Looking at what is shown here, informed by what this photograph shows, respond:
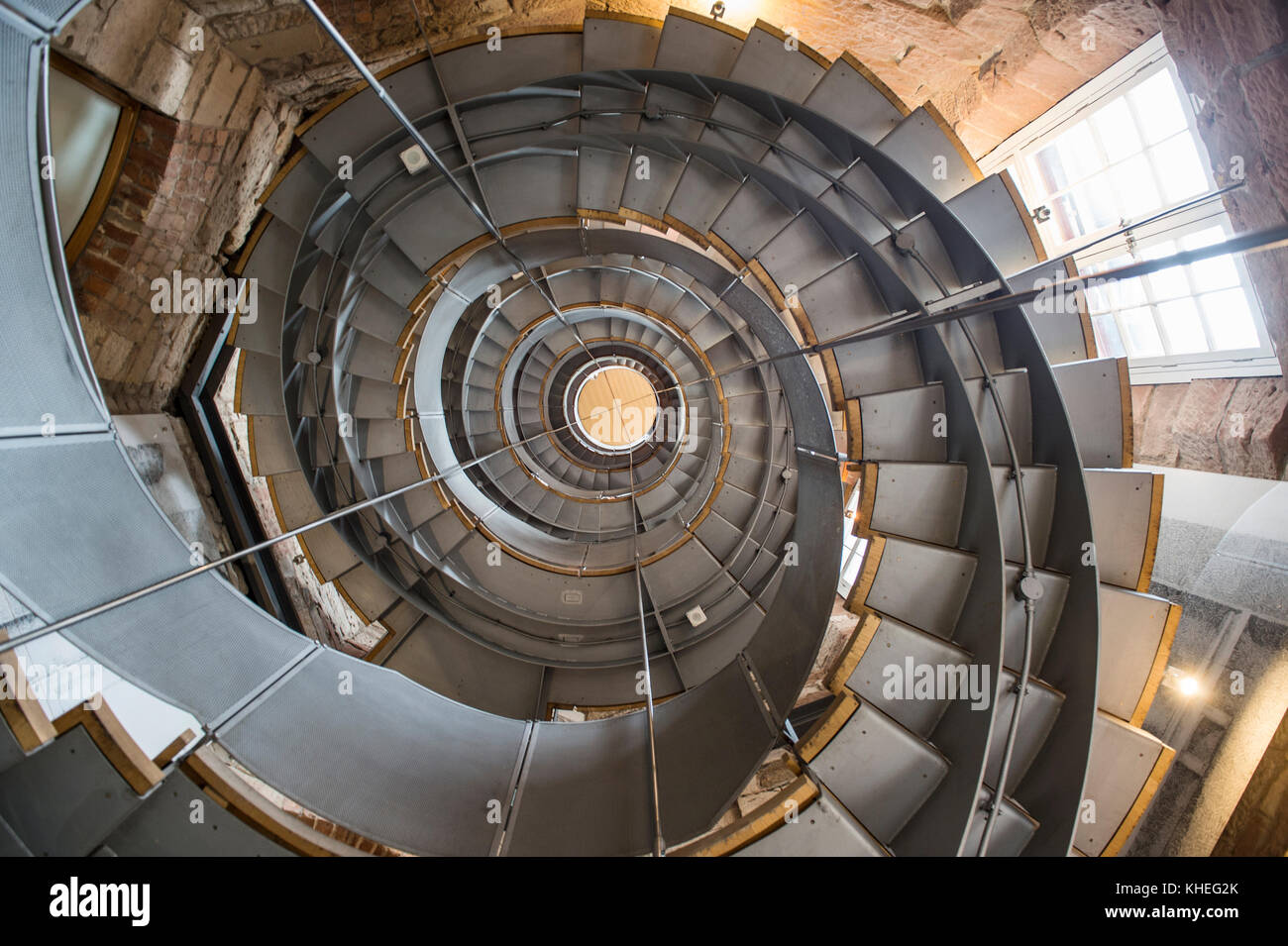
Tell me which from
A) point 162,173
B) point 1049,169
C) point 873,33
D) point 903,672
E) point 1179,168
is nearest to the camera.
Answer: point 903,672

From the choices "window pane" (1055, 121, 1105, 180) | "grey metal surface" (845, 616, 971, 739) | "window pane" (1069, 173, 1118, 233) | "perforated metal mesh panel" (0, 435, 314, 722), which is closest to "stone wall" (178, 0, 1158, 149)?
"window pane" (1055, 121, 1105, 180)

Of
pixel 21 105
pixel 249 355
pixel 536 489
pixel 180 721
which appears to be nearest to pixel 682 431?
pixel 536 489

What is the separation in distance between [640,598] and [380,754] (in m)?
2.36

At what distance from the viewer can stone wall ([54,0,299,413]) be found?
394 cm

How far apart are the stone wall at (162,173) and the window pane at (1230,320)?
9172mm

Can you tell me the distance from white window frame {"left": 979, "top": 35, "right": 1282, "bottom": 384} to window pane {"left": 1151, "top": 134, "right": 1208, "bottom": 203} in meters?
0.08

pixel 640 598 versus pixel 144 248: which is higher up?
pixel 144 248

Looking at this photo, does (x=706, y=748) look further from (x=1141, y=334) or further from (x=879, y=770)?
(x=1141, y=334)

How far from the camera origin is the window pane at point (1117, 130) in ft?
17.3

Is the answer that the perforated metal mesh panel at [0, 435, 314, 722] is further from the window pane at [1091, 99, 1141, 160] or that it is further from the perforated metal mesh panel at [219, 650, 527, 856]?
the window pane at [1091, 99, 1141, 160]

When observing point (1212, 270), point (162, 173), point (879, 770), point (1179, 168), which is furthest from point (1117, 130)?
→ point (162, 173)

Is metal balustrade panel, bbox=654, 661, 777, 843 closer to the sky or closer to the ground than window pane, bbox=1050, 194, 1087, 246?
closer to the ground

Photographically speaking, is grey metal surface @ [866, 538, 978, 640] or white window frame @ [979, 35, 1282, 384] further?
white window frame @ [979, 35, 1282, 384]

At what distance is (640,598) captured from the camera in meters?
4.73
